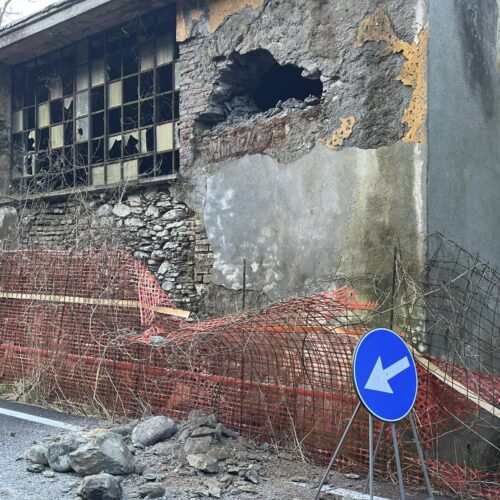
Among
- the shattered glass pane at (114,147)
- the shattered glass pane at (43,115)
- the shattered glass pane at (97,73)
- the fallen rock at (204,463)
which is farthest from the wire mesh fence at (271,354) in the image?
the shattered glass pane at (43,115)

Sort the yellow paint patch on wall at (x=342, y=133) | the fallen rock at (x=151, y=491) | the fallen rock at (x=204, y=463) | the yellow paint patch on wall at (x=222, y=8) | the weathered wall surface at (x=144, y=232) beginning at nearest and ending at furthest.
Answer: the fallen rock at (x=151, y=491)
the fallen rock at (x=204, y=463)
the yellow paint patch on wall at (x=342, y=133)
the yellow paint patch on wall at (x=222, y=8)
the weathered wall surface at (x=144, y=232)

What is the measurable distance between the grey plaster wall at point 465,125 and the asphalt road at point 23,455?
4.35m

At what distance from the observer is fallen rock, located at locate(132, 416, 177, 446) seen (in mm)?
5180

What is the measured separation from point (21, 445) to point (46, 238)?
5.75 metres

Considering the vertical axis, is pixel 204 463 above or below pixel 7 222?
below

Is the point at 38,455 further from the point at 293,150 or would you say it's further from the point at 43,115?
the point at 43,115

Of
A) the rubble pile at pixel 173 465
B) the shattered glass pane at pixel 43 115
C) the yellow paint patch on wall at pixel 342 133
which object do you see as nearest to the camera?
the rubble pile at pixel 173 465

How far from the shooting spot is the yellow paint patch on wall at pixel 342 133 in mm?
7086

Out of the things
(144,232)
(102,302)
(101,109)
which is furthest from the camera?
(101,109)

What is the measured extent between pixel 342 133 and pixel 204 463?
4170 mm

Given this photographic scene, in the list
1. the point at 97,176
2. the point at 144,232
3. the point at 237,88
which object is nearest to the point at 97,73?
the point at 97,176

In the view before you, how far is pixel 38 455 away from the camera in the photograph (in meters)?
4.76

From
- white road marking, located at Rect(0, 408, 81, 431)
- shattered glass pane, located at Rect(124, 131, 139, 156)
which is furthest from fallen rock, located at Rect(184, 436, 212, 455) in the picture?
shattered glass pane, located at Rect(124, 131, 139, 156)

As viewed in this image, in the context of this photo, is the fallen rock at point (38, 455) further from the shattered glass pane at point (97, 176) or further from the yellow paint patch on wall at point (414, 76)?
the shattered glass pane at point (97, 176)
